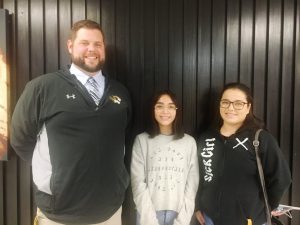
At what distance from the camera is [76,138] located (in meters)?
1.66

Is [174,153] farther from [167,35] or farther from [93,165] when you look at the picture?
[167,35]

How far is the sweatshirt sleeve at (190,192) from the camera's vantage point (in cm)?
187

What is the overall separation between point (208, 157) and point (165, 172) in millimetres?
344

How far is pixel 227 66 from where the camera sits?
2.19 meters

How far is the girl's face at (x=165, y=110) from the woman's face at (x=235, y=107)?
1.26ft

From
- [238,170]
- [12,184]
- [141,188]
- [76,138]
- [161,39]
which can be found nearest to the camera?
[76,138]

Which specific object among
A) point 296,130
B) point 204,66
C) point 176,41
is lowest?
point 296,130

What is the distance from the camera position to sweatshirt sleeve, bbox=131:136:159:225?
184 cm

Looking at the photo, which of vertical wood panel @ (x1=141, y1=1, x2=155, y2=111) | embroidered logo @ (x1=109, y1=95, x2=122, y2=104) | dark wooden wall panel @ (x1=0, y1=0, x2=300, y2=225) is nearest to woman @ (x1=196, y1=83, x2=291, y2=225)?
dark wooden wall panel @ (x1=0, y1=0, x2=300, y2=225)

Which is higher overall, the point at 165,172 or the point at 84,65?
the point at 84,65

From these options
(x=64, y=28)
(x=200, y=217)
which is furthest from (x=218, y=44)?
(x=200, y=217)

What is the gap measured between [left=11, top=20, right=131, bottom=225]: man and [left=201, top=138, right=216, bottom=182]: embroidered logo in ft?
2.09

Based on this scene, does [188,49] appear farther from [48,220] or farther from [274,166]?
[48,220]

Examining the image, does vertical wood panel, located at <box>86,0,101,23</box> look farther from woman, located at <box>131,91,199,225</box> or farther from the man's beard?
woman, located at <box>131,91,199,225</box>
